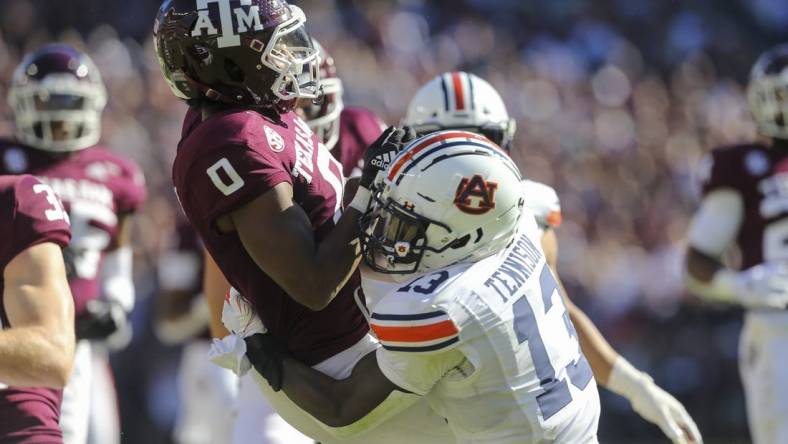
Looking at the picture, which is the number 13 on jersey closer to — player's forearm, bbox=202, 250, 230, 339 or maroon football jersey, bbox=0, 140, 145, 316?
player's forearm, bbox=202, 250, 230, 339

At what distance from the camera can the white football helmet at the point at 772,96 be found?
622cm

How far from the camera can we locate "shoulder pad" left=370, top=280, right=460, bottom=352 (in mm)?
2854

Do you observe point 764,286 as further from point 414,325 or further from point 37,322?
point 37,322

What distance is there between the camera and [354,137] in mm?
5305

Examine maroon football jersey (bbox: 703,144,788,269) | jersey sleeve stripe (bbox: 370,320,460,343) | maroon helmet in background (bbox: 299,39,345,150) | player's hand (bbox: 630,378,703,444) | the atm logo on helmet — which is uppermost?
the atm logo on helmet

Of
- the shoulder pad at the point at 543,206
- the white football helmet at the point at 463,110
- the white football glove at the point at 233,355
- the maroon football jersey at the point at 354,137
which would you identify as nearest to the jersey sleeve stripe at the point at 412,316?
the white football glove at the point at 233,355

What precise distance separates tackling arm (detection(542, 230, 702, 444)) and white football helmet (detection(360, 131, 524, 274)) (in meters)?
0.72

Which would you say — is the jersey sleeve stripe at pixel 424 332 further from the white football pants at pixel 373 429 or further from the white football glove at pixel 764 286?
the white football glove at pixel 764 286

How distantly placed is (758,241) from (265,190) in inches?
141

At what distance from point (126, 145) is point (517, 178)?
7072 mm

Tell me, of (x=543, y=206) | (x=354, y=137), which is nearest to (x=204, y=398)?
(x=354, y=137)

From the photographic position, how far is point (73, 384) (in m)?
5.64

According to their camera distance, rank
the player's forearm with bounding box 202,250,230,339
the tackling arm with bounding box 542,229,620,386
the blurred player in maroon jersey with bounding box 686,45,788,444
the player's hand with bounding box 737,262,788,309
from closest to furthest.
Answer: the tackling arm with bounding box 542,229,620,386 → the player's forearm with bounding box 202,250,230,339 → the player's hand with bounding box 737,262,788,309 → the blurred player in maroon jersey with bounding box 686,45,788,444

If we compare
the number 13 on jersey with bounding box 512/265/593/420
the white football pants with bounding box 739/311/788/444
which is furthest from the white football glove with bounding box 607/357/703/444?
the white football pants with bounding box 739/311/788/444
